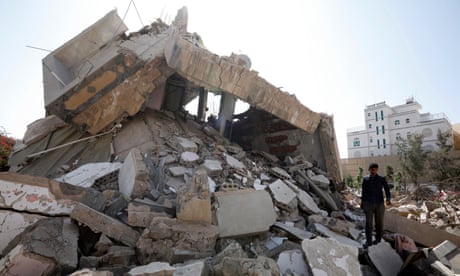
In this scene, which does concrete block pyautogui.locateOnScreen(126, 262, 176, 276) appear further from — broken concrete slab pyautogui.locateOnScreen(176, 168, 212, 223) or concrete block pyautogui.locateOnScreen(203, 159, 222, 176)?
concrete block pyautogui.locateOnScreen(203, 159, 222, 176)

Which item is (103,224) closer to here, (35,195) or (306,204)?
(35,195)

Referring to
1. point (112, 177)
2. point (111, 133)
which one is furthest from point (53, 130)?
point (112, 177)

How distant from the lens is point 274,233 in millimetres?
3635

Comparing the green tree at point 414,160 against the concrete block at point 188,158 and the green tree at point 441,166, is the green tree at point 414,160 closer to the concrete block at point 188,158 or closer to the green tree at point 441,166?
the green tree at point 441,166

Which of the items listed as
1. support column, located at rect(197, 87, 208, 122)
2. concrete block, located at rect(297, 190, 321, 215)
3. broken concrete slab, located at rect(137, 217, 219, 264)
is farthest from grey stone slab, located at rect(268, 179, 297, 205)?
support column, located at rect(197, 87, 208, 122)

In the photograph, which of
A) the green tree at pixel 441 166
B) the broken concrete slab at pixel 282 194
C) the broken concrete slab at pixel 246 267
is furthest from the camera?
the green tree at pixel 441 166

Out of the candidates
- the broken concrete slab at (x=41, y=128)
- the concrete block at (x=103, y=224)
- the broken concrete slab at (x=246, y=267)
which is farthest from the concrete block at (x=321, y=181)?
the broken concrete slab at (x=41, y=128)

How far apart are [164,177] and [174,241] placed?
5.06ft

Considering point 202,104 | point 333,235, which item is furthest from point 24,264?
point 202,104

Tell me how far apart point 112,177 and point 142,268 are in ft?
7.91

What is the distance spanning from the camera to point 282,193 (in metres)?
4.61

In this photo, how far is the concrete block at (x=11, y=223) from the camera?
2.69 meters

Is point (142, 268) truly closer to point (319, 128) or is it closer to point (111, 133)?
point (111, 133)

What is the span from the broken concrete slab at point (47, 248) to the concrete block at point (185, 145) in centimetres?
245
